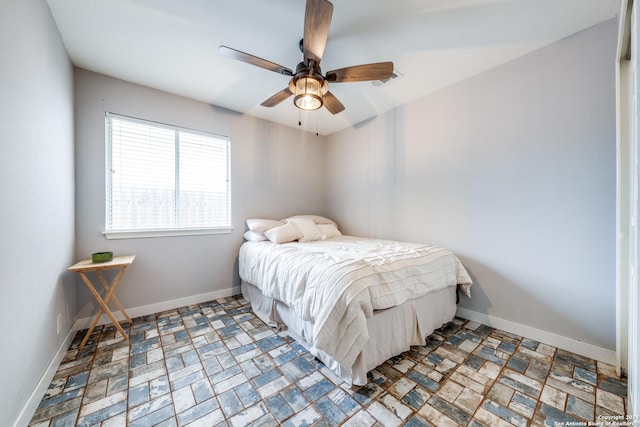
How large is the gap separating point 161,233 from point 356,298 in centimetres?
252

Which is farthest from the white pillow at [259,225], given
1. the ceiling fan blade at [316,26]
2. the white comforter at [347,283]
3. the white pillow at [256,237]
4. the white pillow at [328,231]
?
the ceiling fan blade at [316,26]

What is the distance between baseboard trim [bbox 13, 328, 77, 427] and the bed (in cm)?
157

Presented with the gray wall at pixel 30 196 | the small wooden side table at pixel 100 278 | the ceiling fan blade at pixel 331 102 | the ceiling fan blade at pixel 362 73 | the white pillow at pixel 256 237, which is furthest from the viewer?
the white pillow at pixel 256 237

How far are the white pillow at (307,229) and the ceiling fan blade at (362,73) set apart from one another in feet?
6.45

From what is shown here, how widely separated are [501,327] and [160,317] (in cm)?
366

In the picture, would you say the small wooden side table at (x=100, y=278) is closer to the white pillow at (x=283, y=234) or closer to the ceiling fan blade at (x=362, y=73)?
the white pillow at (x=283, y=234)

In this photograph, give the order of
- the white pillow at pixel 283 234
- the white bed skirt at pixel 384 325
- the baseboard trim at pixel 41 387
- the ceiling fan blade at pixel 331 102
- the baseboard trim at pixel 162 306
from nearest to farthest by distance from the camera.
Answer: the baseboard trim at pixel 41 387
the white bed skirt at pixel 384 325
the ceiling fan blade at pixel 331 102
the baseboard trim at pixel 162 306
the white pillow at pixel 283 234

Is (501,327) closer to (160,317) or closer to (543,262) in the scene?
(543,262)

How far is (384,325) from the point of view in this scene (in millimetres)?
1754

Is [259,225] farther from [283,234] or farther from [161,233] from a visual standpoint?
[161,233]

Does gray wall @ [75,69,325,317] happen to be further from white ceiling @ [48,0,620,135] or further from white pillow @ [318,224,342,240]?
white pillow @ [318,224,342,240]

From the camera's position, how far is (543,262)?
2117 mm

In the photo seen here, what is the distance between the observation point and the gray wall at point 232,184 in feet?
7.91

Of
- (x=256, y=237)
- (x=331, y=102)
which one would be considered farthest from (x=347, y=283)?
(x=256, y=237)
